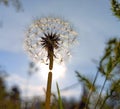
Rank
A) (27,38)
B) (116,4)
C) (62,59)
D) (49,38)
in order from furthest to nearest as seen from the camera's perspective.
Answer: (27,38)
(62,59)
(116,4)
(49,38)

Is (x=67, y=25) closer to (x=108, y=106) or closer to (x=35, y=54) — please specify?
(x=35, y=54)

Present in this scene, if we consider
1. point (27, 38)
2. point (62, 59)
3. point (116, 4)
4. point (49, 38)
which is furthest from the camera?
point (27, 38)

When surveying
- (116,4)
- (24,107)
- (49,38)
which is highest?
(116,4)

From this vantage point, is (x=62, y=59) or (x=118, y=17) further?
(x=62, y=59)

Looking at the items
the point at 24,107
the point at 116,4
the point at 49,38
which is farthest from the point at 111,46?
the point at 24,107

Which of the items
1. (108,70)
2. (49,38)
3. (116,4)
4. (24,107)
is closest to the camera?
(108,70)

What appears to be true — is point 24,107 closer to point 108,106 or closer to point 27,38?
point 27,38

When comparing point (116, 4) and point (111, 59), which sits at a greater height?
point (116, 4)

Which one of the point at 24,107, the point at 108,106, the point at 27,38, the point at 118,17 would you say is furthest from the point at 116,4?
the point at 24,107

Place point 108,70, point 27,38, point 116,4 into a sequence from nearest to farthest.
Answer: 1. point 108,70
2. point 116,4
3. point 27,38
